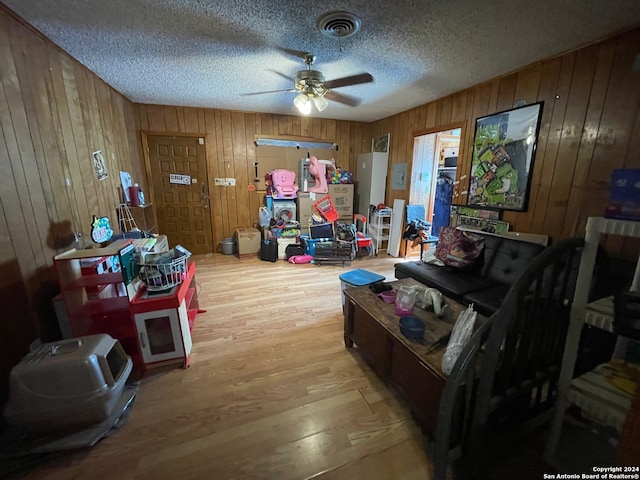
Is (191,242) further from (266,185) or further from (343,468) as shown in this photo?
(343,468)

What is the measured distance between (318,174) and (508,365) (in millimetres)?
3974

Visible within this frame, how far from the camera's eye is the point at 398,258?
4.46 meters

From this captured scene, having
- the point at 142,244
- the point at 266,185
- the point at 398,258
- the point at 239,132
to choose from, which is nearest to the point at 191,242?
the point at 266,185

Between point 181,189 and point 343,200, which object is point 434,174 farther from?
point 181,189

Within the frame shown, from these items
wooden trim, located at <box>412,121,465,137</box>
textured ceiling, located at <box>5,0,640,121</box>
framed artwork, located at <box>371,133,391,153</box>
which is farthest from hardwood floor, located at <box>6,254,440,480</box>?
framed artwork, located at <box>371,133,391,153</box>

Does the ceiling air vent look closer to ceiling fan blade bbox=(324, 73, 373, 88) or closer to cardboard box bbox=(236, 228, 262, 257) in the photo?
→ ceiling fan blade bbox=(324, 73, 373, 88)

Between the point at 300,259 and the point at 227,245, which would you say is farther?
the point at 227,245

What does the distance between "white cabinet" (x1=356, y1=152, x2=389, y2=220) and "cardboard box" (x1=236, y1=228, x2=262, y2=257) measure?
2.14m

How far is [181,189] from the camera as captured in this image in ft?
14.1

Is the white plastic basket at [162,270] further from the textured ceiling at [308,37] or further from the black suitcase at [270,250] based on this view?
the black suitcase at [270,250]

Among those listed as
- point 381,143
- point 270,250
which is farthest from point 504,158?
point 270,250

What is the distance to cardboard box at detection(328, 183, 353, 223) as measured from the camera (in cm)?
474

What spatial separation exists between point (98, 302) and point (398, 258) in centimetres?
398

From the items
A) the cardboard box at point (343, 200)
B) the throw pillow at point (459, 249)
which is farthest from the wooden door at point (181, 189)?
the throw pillow at point (459, 249)
